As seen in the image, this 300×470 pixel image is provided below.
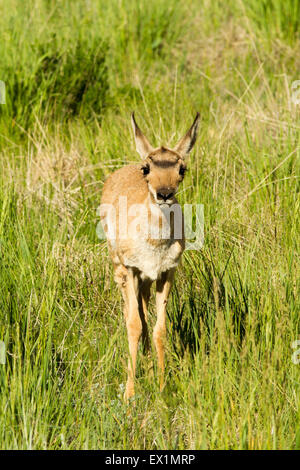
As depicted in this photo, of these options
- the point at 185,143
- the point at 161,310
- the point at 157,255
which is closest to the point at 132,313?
the point at 161,310

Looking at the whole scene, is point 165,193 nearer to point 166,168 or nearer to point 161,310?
point 166,168

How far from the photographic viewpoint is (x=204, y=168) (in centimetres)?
635

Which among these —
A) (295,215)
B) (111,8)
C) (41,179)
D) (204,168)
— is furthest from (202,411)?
(111,8)

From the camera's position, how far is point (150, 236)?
454cm

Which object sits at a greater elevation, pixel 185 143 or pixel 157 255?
pixel 185 143

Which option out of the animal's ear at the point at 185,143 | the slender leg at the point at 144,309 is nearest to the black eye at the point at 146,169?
the animal's ear at the point at 185,143

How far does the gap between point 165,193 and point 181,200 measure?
5.84 ft

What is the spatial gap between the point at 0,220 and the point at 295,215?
1972mm

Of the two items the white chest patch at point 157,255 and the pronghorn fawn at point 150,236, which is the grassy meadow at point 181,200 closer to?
the pronghorn fawn at point 150,236

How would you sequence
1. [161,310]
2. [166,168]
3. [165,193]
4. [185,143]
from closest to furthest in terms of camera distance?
[165,193]
[166,168]
[185,143]
[161,310]

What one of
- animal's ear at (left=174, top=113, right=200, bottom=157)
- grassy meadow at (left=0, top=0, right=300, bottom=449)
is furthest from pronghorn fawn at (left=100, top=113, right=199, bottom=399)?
grassy meadow at (left=0, top=0, right=300, bottom=449)

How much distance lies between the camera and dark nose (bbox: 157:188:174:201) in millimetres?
4121

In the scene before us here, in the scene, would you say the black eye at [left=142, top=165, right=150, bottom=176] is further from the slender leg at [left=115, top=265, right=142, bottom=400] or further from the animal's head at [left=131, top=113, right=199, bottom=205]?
the slender leg at [left=115, top=265, right=142, bottom=400]
